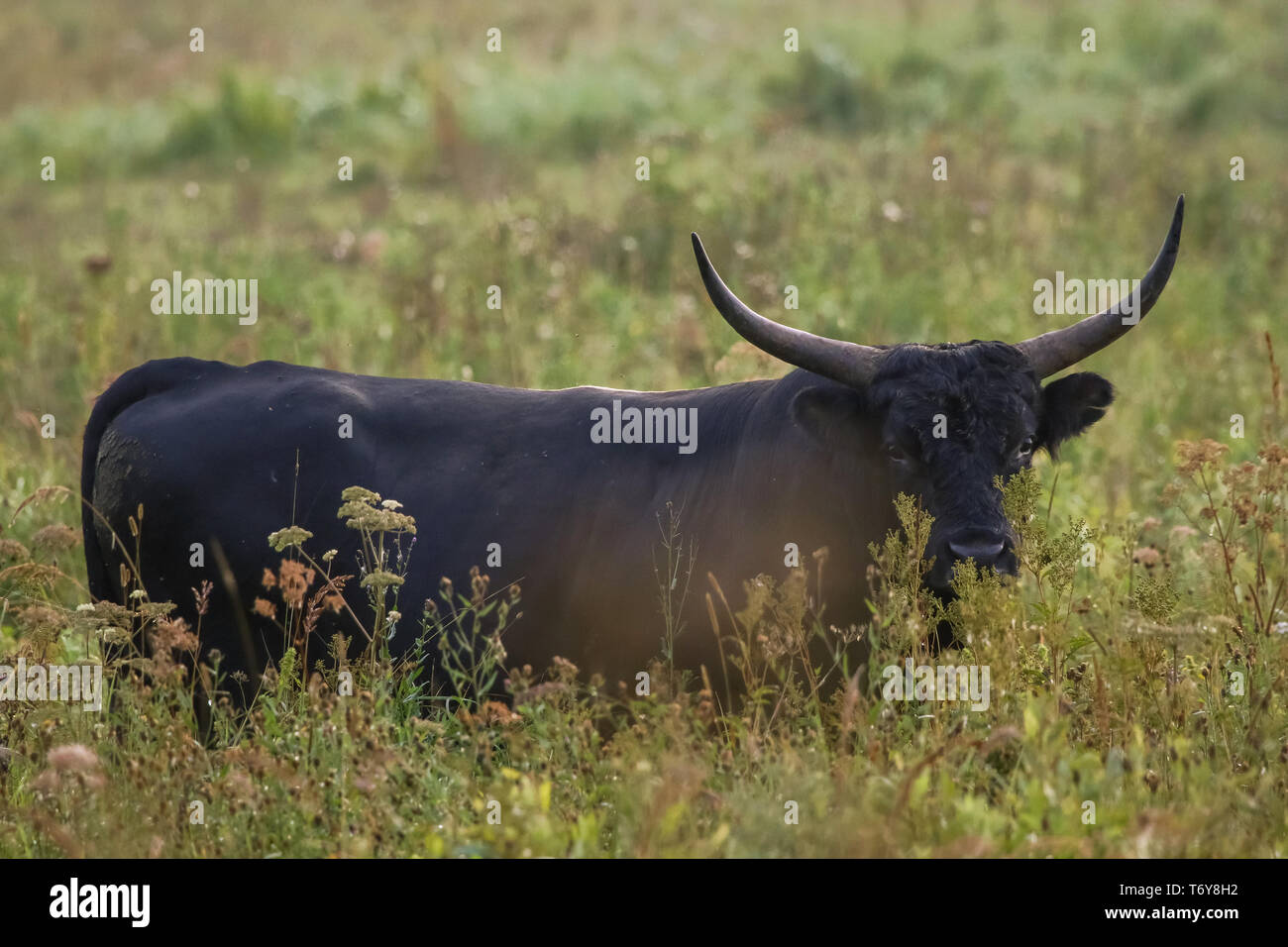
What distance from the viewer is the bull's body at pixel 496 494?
5453 mm

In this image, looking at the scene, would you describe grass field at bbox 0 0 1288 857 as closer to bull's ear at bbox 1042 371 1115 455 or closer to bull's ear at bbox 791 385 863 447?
bull's ear at bbox 1042 371 1115 455

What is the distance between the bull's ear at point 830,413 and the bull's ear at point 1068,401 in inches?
28.2

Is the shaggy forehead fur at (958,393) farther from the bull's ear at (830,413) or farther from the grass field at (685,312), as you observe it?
the grass field at (685,312)

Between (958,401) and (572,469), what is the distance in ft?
4.92

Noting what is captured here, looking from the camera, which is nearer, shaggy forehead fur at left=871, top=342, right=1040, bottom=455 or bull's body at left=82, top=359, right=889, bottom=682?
shaggy forehead fur at left=871, top=342, right=1040, bottom=455

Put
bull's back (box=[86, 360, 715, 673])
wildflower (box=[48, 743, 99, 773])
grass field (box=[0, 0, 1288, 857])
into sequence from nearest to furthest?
wildflower (box=[48, 743, 99, 773]) → grass field (box=[0, 0, 1288, 857]) → bull's back (box=[86, 360, 715, 673])

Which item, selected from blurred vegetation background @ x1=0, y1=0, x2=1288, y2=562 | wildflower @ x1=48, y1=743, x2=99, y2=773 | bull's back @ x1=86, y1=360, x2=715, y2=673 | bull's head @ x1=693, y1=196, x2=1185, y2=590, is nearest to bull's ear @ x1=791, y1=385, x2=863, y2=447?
bull's head @ x1=693, y1=196, x2=1185, y2=590

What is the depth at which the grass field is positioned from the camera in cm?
406

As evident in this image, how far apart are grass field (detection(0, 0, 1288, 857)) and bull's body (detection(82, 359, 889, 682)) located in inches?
12.0

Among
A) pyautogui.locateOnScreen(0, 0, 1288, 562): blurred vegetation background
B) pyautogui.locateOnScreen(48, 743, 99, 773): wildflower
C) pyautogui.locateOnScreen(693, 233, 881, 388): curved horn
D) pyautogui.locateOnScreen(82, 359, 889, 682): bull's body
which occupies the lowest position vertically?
pyautogui.locateOnScreen(48, 743, 99, 773): wildflower

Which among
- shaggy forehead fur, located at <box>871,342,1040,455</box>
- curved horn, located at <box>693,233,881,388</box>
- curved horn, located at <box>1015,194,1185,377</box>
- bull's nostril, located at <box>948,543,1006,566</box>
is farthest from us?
curved horn, located at <box>1015,194,1185,377</box>

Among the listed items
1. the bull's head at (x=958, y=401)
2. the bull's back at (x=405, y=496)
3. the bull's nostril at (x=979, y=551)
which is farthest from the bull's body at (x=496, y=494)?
the bull's nostril at (x=979, y=551)

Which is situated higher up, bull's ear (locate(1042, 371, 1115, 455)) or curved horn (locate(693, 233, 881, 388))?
curved horn (locate(693, 233, 881, 388))

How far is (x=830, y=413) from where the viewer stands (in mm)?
5273
